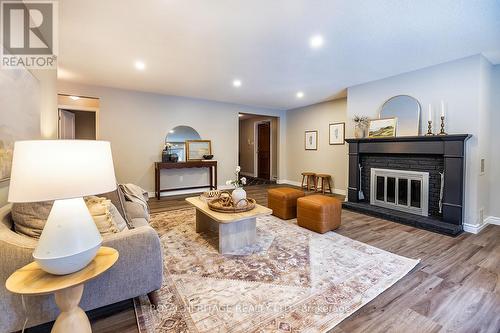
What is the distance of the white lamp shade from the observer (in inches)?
37.5

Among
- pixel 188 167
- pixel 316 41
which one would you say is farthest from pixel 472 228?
pixel 188 167

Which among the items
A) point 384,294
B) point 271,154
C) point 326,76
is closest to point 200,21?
point 326,76

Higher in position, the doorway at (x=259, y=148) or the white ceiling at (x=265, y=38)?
the white ceiling at (x=265, y=38)

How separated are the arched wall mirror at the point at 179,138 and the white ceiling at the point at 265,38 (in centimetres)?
148

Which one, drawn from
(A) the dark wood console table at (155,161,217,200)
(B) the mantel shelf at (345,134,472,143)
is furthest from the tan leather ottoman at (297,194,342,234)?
(A) the dark wood console table at (155,161,217,200)

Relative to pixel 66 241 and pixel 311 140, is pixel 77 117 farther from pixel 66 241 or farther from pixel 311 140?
pixel 66 241

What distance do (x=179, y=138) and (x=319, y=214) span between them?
3.91 meters

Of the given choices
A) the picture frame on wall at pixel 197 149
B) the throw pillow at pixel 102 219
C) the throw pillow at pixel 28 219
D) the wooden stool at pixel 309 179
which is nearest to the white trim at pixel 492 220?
the wooden stool at pixel 309 179

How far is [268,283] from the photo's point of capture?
191 cm

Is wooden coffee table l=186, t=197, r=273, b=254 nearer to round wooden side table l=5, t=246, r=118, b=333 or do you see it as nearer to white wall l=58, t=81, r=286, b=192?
round wooden side table l=5, t=246, r=118, b=333

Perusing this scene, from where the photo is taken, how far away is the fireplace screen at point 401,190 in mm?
3498

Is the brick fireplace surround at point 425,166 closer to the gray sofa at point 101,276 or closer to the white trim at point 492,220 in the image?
the white trim at point 492,220

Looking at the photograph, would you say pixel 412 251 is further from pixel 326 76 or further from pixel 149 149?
pixel 149 149

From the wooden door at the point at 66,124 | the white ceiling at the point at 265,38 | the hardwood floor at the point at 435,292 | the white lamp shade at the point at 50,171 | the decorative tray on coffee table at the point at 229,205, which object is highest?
the white ceiling at the point at 265,38
